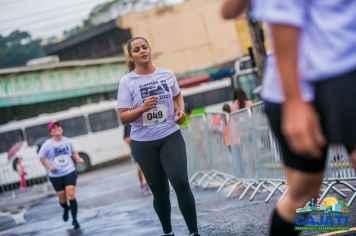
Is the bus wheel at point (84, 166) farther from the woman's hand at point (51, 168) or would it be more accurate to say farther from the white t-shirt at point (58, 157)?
the woman's hand at point (51, 168)

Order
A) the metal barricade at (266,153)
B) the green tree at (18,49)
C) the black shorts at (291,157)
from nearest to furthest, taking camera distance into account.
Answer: the black shorts at (291,157) → the metal barricade at (266,153) → the green tree at (18,49)

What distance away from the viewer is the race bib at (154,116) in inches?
205

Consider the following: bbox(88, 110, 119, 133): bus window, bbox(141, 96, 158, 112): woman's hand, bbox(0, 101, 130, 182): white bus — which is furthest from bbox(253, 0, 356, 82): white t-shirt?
bbox(88, 110, 119, 133): bus window

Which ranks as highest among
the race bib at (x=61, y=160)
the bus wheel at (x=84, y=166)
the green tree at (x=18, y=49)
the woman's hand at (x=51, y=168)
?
the green tree at (x=18, y=49)

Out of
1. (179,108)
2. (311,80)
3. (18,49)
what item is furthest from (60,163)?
(18,49)

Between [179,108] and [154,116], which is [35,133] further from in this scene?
[154,116]

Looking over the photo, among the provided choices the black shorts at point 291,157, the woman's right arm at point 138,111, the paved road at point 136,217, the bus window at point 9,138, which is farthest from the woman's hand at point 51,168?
the bus window at point 9,138

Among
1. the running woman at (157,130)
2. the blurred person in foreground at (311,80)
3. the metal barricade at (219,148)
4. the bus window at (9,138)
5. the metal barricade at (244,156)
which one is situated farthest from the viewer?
the bus window at (9,138)

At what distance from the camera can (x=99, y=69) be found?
113 feet

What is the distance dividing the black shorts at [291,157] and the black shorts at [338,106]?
4.7 inches

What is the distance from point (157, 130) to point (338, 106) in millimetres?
3132

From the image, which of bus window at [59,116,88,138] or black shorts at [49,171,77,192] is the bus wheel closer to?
bus window at [59,116,88,138]

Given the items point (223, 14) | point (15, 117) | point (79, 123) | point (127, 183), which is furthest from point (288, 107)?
point (15, 117)

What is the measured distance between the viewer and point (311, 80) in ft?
7.33
